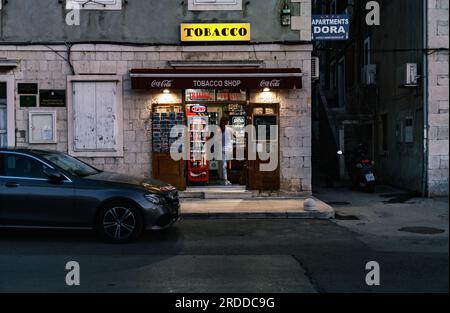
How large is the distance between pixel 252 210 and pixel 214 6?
5.79 m

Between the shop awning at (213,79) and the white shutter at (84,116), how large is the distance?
4.57ft

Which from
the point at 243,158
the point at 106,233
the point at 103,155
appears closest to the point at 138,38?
the point at 103,155

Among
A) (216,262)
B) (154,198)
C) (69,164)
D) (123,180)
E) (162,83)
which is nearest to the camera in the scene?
(216,262)

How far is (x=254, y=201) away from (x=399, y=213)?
357 cm

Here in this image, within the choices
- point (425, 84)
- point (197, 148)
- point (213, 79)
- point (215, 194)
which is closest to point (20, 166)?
point (213, 79)

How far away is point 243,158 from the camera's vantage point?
595 inches

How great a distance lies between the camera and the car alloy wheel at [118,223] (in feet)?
29.2

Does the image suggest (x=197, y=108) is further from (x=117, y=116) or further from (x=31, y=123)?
(x=31, y=123)

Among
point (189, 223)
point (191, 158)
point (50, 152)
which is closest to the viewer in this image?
point (50, 152)

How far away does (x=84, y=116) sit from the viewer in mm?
14500

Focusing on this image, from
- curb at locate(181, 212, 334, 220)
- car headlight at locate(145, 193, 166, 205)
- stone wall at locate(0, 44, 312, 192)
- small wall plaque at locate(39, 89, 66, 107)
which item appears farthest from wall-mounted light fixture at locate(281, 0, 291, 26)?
car headlight at locate(145, 193, 166, 205)

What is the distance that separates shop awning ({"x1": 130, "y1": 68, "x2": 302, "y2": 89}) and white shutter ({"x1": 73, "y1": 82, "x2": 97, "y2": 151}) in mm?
1391

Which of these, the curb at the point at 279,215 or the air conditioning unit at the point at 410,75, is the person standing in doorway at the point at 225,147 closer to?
the curb at the point at 279,215
